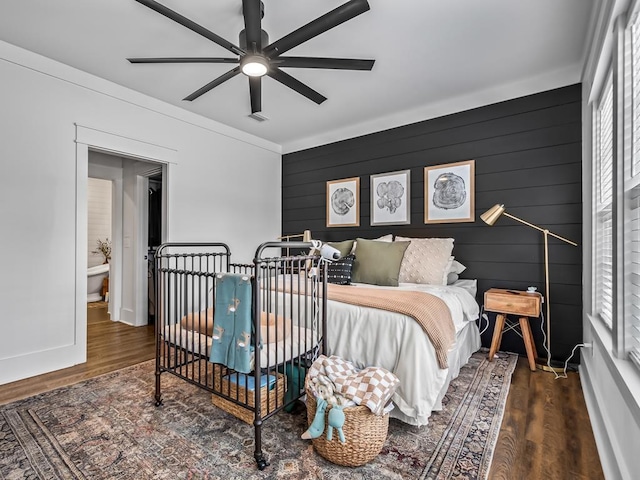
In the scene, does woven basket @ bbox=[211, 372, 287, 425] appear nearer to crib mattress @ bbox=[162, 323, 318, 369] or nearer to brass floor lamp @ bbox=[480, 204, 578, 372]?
crib mattress @ bbox=[162, 323, 318, 369]

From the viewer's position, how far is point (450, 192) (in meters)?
3.56

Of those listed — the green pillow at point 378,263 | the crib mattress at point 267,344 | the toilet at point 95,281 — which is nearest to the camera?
the crib mattress at point 267,344

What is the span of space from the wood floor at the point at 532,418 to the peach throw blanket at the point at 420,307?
0.53 meters

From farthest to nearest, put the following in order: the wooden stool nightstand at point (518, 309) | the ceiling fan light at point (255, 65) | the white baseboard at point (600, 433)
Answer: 1. the wooden stool nightstand at point (518, 309)
2. the ceiling fan light at point (255, 65)
3. the white baseboard at point (600, 433)

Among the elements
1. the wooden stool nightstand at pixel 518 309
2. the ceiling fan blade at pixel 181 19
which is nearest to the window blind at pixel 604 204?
the wooden stool nightstand at pixel 518 309

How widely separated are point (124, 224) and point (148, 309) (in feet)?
4.06

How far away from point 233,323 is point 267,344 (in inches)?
8.2

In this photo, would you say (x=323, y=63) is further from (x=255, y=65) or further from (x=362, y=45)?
(x=362, y=45)

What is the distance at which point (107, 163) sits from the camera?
4.43 meters

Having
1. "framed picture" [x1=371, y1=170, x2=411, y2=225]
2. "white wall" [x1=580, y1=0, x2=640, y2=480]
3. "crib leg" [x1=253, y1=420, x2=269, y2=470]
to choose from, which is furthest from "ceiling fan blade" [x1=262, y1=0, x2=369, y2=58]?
"framed picture" [x1=371, y1=170, x2=411, y2=225]

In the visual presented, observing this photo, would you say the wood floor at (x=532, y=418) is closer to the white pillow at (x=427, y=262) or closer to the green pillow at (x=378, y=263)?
the white pillow at (x=427, y=262)

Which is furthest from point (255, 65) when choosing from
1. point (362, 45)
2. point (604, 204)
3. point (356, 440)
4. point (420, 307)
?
point (604, 204)

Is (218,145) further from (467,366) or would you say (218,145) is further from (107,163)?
(467,366)

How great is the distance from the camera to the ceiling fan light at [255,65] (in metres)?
1.99
